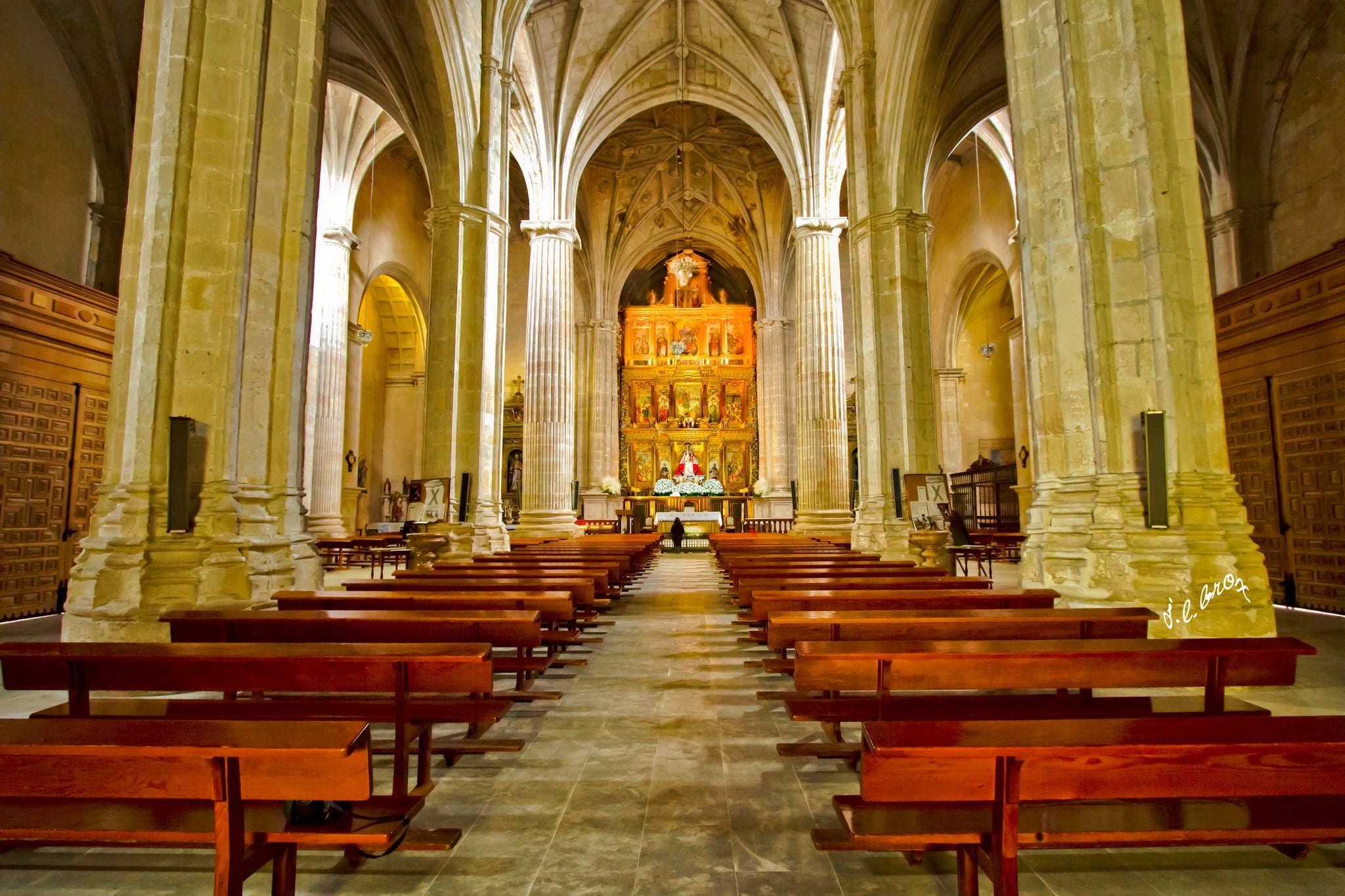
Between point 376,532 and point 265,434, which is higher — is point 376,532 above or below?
below

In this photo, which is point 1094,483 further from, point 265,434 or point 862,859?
point 265,434

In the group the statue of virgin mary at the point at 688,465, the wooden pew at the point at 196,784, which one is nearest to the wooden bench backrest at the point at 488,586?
the wooden pew at the point at 196,784

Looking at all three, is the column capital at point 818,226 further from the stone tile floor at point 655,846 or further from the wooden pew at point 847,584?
the stone tile floor at point 655,846

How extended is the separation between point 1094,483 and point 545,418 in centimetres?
1352

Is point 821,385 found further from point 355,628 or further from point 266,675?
point 266,675

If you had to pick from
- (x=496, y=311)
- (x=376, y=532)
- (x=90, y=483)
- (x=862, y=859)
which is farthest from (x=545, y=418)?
(x=862, y=859)

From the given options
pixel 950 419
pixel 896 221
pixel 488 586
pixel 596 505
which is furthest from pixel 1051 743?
pixel 950 419

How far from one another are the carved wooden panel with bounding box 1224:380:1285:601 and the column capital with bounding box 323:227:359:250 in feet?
56.3

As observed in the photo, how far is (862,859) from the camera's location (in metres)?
2.12

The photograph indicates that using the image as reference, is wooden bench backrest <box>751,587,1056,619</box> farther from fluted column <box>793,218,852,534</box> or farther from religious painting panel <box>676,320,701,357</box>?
religious painting panel <box>676,320,701,357</box>

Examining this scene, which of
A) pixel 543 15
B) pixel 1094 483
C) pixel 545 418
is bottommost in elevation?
pixel 1094 483

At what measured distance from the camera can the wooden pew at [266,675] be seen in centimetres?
236

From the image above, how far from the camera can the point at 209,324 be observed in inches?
199

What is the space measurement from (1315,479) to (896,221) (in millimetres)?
6320
